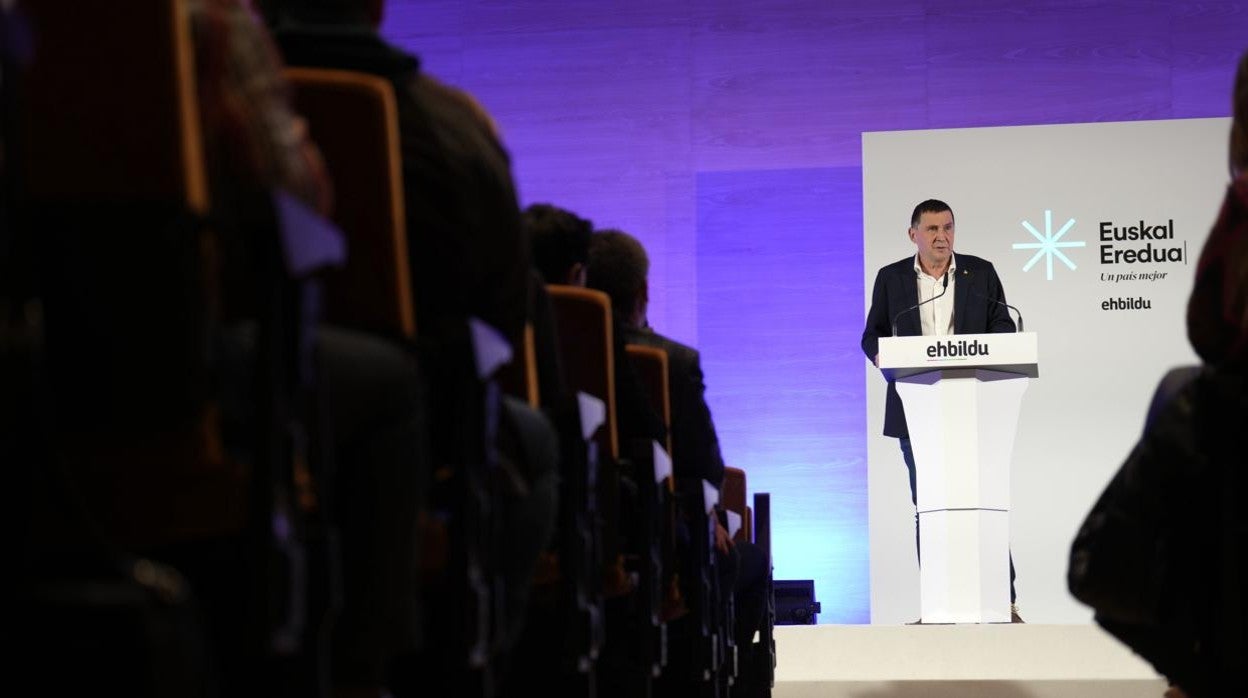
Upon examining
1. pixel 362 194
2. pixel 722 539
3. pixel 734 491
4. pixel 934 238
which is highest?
pixel 362 194

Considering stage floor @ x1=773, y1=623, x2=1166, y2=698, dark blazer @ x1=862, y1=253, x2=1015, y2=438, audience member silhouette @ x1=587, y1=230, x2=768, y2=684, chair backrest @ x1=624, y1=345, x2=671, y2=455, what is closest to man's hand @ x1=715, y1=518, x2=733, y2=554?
audience member silhouette @ x1=587, y1=230, x2=768, y2=684

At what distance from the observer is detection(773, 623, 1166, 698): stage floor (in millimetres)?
3859

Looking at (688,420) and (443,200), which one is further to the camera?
(688,420)

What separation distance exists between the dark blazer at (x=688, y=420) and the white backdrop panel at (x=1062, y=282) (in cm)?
319

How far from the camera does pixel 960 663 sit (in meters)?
4.10

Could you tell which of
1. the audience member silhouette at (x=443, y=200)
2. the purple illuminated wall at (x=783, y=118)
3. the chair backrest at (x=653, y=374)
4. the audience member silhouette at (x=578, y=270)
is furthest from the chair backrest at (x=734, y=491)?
the purple illuminated wall at (x=783, y=118)

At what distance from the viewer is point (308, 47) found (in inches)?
62.9

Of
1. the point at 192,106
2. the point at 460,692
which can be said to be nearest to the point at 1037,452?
the point at 460,692

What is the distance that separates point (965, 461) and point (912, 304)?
1.78 m

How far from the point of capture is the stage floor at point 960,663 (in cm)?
386

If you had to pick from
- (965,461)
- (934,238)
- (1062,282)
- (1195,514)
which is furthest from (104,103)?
(1062,282)

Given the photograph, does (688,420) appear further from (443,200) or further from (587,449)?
(443,200)

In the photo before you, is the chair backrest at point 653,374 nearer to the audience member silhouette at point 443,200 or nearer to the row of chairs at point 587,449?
the row of chairs at point 587,449

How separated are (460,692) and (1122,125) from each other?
224 inches
